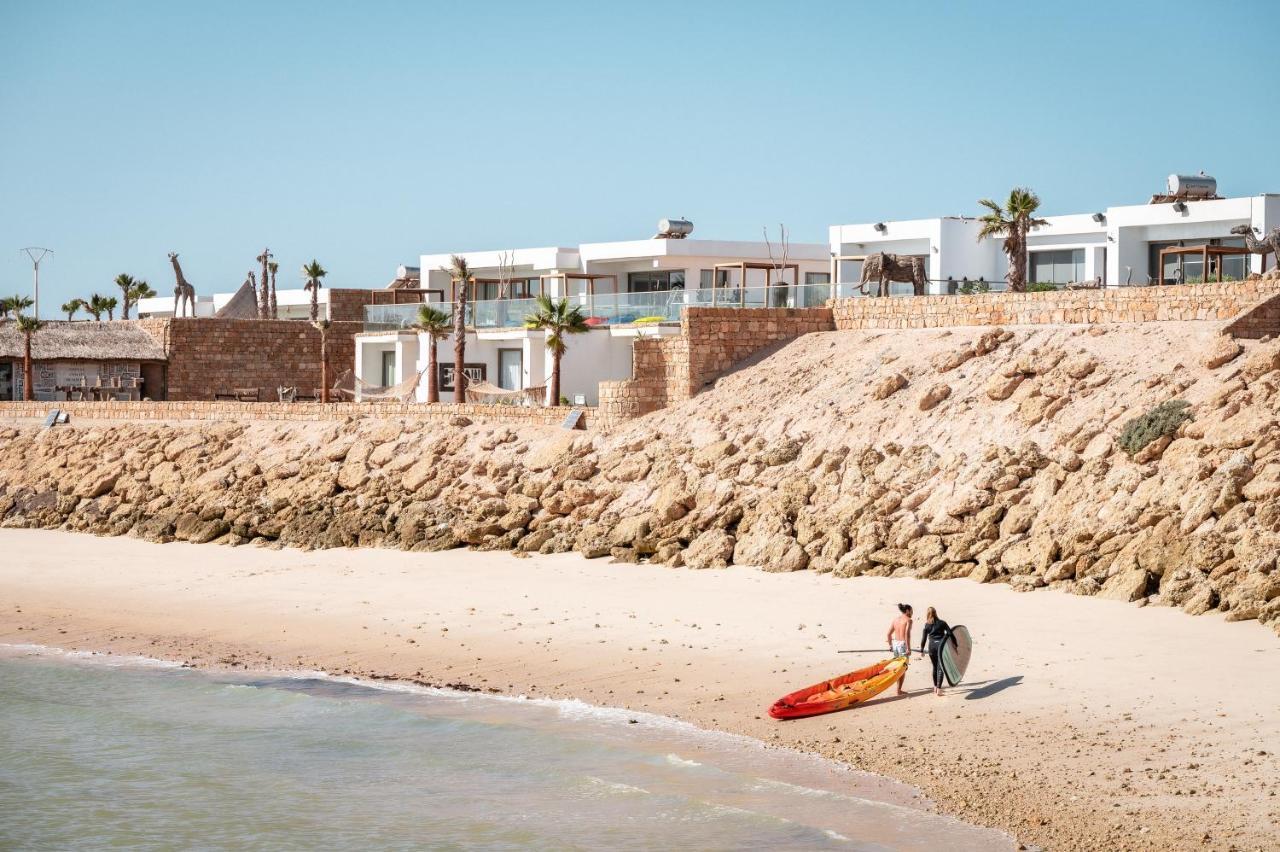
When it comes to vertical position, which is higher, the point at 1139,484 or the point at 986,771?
the point at 1139,484

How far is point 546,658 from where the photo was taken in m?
19.3

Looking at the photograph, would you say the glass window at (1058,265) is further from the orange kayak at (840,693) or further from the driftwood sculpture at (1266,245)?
the orange kayak at (840,693)

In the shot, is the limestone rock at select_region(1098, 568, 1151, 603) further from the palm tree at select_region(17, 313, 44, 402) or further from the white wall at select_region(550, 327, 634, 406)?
the palm tree at select_region(17, 313, 44, 402)

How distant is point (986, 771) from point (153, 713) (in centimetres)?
1048

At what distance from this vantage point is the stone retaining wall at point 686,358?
30188 millimetres

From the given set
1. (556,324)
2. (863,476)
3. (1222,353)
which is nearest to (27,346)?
(556,324)

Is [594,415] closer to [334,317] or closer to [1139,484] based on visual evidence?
[1139,484]

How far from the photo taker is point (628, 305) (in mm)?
38000

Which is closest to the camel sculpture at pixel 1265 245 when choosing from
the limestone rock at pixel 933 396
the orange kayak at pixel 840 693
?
the limestone rock at pixel 933 396

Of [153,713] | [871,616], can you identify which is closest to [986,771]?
[871,616]

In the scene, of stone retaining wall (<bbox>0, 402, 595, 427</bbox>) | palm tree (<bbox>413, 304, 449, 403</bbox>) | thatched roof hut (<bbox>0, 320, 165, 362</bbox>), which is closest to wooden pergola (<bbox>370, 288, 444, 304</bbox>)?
thatched roof hut (<bbox>0, 320, 165, 362</bbox>)

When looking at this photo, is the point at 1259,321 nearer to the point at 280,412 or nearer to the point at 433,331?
A: the point at 433,331

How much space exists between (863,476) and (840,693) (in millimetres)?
9423

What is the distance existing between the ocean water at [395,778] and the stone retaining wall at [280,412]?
1232 cm
